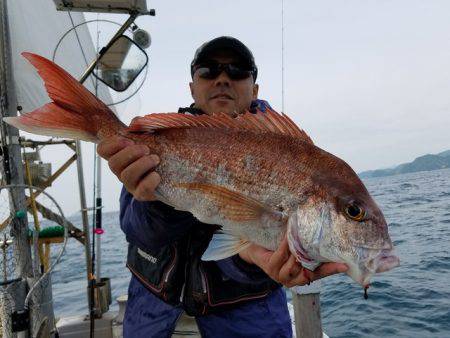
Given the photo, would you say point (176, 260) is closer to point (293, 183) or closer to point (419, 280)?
point (293, 183)

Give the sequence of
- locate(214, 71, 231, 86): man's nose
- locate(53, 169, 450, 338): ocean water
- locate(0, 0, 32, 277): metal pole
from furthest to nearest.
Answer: locate(53, 169, 450, 338): ocean water
locate(0, 0, 32, 277): metal pole
locate(214, 71, 231, 86): man's nose

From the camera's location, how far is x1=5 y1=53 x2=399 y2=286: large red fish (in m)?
1.92

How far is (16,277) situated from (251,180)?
3001 mm

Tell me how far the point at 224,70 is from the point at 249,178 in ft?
5.22

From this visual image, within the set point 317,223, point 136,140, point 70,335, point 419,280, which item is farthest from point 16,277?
point 419,280

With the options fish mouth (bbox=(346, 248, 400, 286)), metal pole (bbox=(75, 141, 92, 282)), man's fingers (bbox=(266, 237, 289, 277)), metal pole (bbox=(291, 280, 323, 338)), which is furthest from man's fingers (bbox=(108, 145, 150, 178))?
metal pole (bbox=(75, 141, 92, 282))

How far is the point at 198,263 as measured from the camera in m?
2.88

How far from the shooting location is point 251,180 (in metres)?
2.10

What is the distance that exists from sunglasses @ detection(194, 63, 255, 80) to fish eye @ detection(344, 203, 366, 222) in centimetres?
186

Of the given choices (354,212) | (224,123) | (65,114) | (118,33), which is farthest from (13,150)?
(354,212)

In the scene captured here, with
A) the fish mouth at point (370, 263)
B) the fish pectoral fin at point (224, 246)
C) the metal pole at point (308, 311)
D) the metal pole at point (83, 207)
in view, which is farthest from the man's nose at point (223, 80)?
the metal pole at point (83, 207)

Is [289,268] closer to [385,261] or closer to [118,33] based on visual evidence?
[385,261]

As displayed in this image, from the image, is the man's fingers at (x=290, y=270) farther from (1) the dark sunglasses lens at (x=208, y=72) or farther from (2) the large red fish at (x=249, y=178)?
(1) the dark sunglasses lens at (x=208, y=72)

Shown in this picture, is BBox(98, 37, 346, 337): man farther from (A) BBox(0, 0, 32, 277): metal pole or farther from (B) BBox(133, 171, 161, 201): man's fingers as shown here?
(A) BBox(0, 0, 32, 277): metal pole
